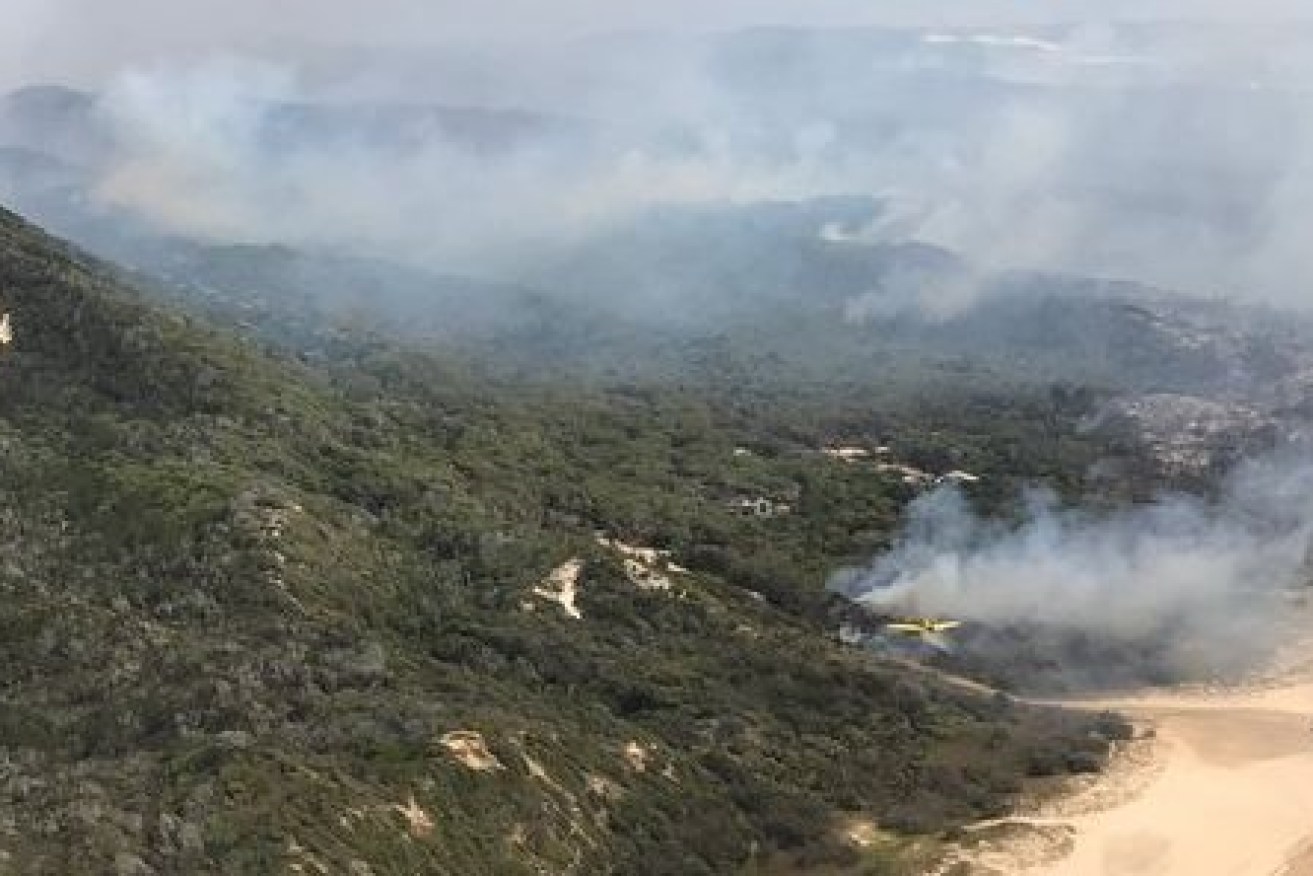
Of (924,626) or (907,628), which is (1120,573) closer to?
(924,626)

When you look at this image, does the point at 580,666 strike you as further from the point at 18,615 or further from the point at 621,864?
the point at 18,615

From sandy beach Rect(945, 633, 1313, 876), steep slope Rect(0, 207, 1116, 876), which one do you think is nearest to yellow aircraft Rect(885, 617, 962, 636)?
steep slope Rect(0, 207, 1116, 876)

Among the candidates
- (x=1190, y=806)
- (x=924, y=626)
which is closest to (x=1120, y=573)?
(x=924, y=626)

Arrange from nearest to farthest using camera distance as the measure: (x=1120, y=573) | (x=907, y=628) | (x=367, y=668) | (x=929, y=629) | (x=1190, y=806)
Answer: (x=367, y=668)
(x=1190, y=806)
(x=929, y=629)
(x=907, y=628)
(x=1120, y=573)

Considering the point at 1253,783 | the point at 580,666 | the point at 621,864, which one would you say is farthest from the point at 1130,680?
the point at 621,864

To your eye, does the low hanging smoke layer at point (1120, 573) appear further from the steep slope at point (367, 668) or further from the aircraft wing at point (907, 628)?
the steep slope at point (367, 668)

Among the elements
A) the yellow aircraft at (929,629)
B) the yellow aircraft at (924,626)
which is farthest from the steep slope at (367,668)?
the yellow aircraft at (924,626)
